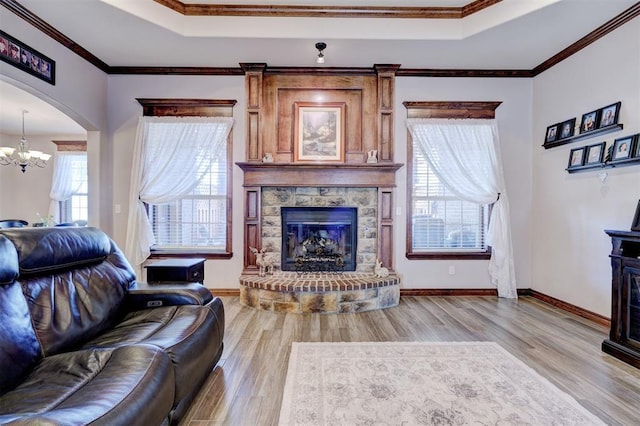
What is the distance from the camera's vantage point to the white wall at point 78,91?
311 centimetres

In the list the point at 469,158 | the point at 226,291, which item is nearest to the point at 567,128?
the point at 469,158

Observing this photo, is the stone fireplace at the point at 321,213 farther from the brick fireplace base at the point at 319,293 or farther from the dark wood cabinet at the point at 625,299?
the dark wood cabinet at the point at 625,299

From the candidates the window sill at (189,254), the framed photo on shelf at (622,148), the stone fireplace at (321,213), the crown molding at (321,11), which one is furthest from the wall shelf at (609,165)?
the window sill at (189,254)

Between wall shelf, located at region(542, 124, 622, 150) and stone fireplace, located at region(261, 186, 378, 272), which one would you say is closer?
wall shelf, located at region(542, 124, 622, 150)

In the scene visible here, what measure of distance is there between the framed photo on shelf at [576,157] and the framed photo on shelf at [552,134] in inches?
13.6

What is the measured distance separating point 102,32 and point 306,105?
94.8 inches

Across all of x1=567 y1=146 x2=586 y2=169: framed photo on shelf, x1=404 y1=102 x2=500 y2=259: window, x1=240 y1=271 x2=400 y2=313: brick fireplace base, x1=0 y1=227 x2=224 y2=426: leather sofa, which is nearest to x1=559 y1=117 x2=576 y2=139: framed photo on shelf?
x1=567 y1=146 x2=586 y2=169: framed photo on shelf

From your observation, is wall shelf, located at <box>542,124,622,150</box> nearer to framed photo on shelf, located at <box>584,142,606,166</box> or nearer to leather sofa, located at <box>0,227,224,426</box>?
framed photo on shelf, located at <box>584,142,606,166</box>

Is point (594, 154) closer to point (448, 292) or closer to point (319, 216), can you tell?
point (448, 292)

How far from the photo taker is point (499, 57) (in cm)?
405

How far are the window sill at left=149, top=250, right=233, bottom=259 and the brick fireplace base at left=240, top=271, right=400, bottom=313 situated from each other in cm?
56

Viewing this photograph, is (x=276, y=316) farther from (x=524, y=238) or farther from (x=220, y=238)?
(x=524, y=238)

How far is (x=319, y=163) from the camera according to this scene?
4.21m

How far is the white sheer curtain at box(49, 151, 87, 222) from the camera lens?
7410 millimetres
